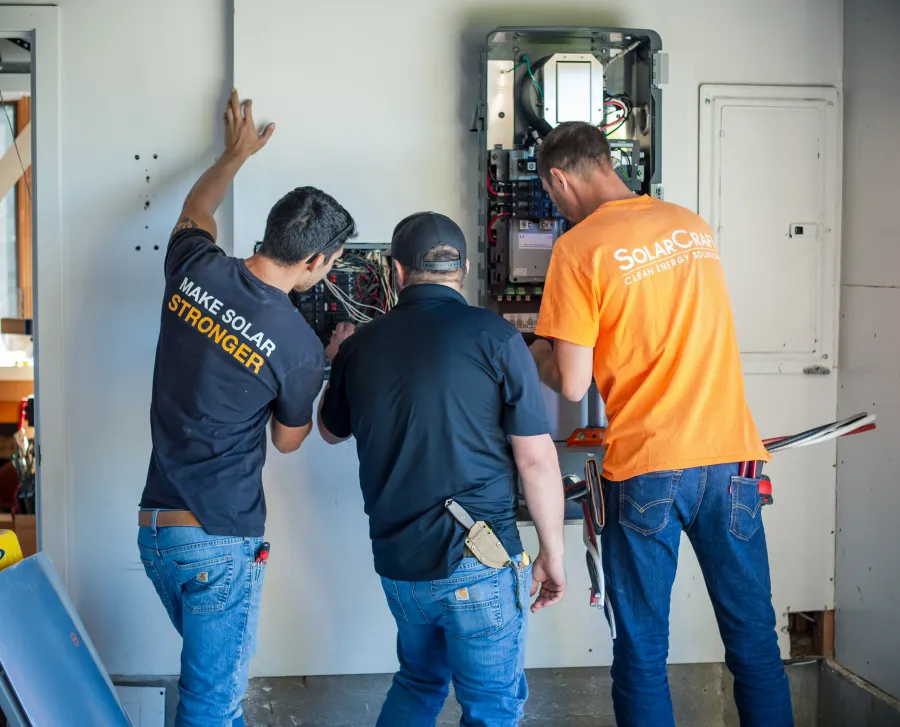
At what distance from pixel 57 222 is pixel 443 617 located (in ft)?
5.72

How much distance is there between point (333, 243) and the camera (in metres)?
1.95

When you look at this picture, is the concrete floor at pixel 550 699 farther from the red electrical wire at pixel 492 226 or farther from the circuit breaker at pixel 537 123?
the red electrical wire at pixel 492 226

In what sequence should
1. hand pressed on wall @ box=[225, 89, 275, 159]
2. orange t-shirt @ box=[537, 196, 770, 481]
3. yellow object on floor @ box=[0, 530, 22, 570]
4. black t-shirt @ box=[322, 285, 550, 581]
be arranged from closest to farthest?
black t-shirt @ box=[322, 285, 550, 581], orange t-shirt @ box=[537, 196, 770, 481], yellow object on floor @ box=[0, 530, 22, 570], hand pressed on wall @ box=[225, 89, 275, 159]

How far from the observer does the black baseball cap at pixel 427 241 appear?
180 centimetres

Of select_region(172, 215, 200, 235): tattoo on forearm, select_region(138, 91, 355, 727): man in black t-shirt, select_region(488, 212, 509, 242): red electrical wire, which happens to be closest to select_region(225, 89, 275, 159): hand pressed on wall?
select_region(172, 215, 200, 235): tattoo on forearm

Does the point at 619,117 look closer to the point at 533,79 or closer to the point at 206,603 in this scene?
the point at 533,79

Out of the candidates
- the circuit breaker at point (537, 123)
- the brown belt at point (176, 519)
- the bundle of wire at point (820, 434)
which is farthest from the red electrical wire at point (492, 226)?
the brown belt at point (176, 519)

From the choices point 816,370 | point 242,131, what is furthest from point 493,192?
point 816,370

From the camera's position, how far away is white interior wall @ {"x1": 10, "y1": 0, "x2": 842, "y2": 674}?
258cm

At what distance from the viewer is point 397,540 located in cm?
175

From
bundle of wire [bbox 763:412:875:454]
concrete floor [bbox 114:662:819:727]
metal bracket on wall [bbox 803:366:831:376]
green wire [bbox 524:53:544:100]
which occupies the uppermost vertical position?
green wire [bbox 524:53:544:100]

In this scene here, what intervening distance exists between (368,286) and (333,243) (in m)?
0.64

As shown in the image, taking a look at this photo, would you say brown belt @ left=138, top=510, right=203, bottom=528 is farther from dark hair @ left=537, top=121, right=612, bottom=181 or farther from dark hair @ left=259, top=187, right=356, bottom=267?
dark hair @ left=537, top=121, right=612, bottom=181

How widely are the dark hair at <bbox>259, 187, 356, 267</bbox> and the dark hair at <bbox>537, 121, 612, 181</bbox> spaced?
1.90 feet
